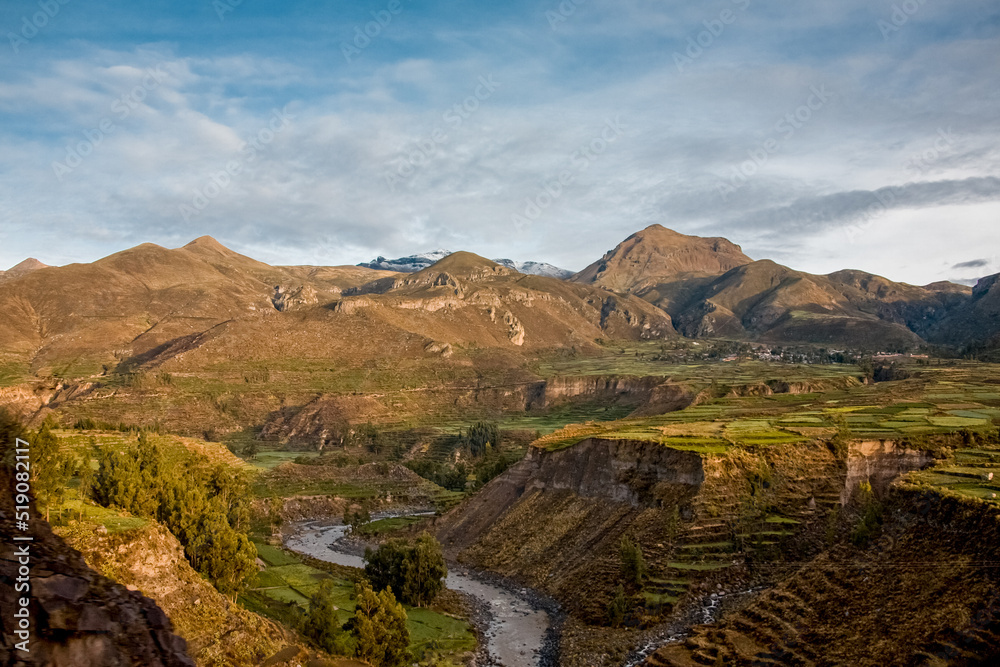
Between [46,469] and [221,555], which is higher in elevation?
[46,469]

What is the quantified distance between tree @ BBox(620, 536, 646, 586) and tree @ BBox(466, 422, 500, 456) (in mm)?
85822

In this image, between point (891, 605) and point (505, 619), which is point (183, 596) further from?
point (891, 605)

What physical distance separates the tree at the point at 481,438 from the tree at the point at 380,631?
92.7 m

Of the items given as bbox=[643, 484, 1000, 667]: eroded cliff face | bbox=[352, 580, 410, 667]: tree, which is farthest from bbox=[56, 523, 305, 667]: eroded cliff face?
bbox=[643, 484, 1000, 667]: eroded cliff face

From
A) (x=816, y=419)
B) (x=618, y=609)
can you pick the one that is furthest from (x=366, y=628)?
(x=816, y=419)

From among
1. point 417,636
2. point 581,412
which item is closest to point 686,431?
point 417,636

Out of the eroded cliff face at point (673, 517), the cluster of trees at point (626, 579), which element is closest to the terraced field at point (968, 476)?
the eroded cliff face at point (673, 517)

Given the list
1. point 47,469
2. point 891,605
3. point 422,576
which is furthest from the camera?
point 422,576

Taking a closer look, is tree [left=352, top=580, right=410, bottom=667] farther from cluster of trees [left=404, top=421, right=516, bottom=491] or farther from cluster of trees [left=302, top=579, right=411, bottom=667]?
cluster of trees [left=404, top=421, right=516, bottom=491]

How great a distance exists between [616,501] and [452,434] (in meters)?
91.7

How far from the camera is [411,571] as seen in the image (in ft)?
176

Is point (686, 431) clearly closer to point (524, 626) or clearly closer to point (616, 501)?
point (616, 501)

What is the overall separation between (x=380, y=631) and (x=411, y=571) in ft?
50.2

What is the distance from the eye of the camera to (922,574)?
2950cm
